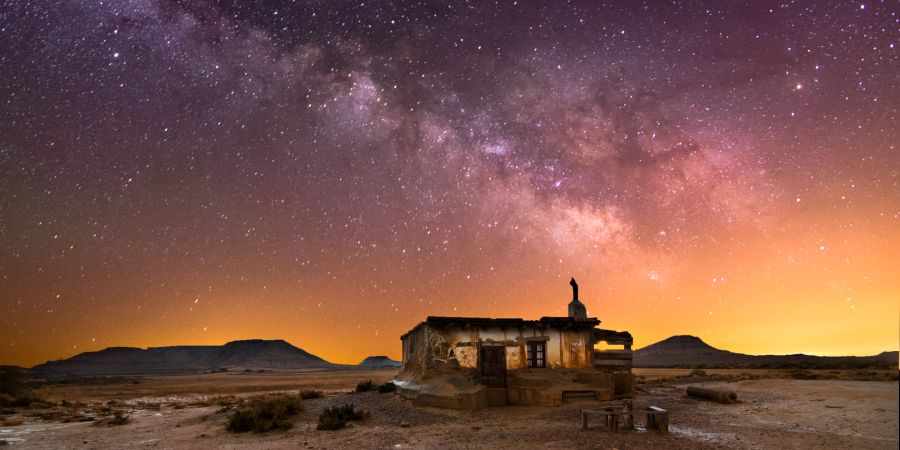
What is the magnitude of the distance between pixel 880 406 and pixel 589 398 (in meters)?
9.86

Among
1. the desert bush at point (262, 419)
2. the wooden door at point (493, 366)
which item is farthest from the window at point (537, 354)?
the desert bush at point (262, 419)

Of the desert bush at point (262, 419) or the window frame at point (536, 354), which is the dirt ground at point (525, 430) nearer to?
the desert bush at point (262, 419)

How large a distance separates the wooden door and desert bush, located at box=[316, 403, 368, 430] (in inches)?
218

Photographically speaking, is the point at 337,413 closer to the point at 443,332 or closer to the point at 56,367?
the point at 443,332

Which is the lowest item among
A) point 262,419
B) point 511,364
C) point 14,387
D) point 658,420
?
point 14,387

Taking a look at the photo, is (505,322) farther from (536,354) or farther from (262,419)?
(262,419)

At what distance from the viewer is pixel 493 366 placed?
848 inches

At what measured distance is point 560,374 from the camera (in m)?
22.7

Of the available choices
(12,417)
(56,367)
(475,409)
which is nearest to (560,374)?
(475,409)

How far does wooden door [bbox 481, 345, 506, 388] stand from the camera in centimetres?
2117

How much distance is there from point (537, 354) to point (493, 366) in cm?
259

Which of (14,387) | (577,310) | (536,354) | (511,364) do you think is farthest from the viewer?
(14,387)

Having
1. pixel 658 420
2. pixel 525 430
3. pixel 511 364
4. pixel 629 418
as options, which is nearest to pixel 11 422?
pixel 511 364

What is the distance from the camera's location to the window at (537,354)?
22875mm
